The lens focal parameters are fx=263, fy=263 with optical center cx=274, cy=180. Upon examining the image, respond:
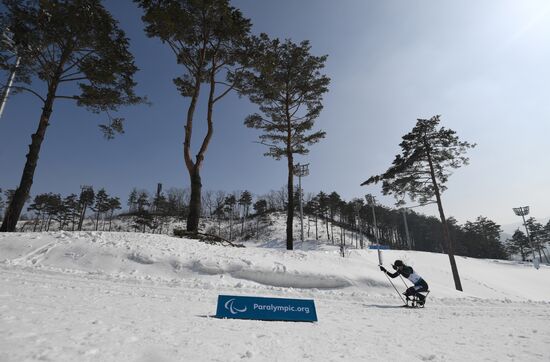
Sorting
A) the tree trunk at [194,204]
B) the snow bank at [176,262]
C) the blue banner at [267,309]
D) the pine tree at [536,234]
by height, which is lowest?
the blue banner at [267,309]

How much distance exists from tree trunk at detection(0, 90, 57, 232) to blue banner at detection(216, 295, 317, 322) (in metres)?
11.4

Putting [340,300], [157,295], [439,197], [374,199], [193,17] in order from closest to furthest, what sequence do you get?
[157,295]
[340,300]
[193,17]
[439,197]
[374,199]

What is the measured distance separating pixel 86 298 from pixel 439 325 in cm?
698

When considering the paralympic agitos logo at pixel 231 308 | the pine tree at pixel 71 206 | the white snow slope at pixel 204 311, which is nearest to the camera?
the white snow slope at pixel 204 311

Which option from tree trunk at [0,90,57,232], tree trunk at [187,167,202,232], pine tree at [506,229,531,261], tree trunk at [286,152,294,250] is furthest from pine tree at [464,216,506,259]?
tree trunk at [0,90,57,232]

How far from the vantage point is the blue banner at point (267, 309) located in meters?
4.92

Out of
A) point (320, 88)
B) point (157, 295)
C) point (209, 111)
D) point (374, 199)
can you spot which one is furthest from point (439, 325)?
point (374, 199)

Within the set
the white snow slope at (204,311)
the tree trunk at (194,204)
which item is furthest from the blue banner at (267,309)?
the tree trunk at (194,204)

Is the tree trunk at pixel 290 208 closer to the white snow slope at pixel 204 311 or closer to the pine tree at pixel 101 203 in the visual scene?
the white snow slope at pixel 204 311

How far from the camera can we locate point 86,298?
512 centimetres

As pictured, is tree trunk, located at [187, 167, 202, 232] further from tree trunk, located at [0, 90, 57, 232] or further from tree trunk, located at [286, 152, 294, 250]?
tree trunk, located at [0, 90, 57, 232]

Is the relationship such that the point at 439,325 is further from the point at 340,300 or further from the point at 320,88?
the point at 320,88

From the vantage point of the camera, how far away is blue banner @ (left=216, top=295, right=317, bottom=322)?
→ 492 centimetres

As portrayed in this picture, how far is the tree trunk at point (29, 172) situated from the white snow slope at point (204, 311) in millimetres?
2541
